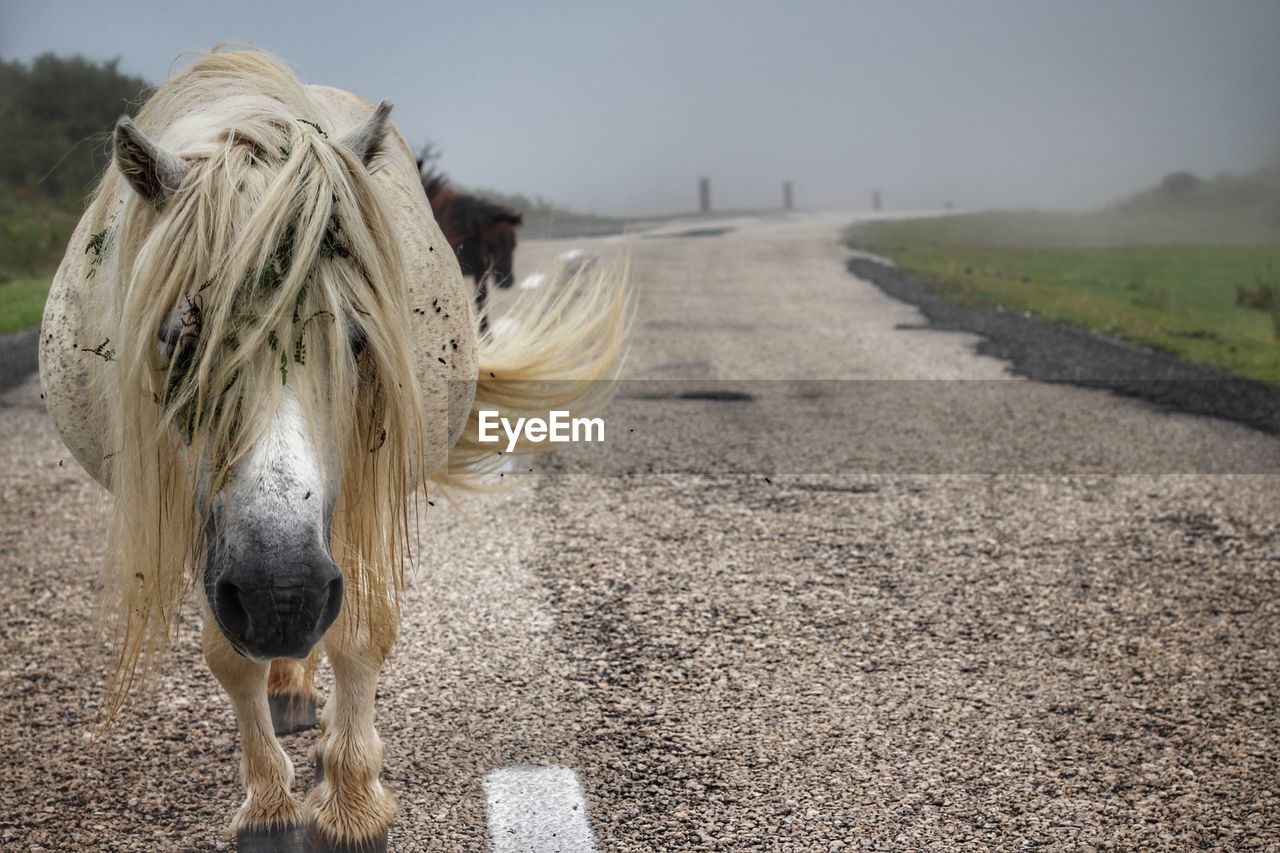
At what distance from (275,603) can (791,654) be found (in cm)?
247

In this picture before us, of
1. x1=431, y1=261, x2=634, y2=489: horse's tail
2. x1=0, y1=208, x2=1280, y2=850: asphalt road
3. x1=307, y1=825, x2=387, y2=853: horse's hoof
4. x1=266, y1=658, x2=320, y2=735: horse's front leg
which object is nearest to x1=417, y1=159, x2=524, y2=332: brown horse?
x1=0, y1=208, x2=1280, y2=850: asphalt road

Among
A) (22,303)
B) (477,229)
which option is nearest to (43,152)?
(22,303)

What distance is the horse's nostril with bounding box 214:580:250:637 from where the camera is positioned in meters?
1.94

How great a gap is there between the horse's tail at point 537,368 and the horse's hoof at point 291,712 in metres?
0.85

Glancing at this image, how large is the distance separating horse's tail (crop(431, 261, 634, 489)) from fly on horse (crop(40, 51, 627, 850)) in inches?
31.5

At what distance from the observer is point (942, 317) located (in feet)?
42.0

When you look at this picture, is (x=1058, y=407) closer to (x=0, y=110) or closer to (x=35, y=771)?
(x=35, y=771)

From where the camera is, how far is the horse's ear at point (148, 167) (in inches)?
79.6

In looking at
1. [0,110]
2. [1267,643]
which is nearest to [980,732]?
[1267,643]

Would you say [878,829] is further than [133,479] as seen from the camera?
Yes

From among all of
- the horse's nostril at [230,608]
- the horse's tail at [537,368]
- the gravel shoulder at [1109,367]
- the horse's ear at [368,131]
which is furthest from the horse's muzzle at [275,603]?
the gravel shoulder at [1109,367]

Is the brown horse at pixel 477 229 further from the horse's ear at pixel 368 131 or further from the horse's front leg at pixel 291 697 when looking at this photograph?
the horse's ear at pixel 368 131

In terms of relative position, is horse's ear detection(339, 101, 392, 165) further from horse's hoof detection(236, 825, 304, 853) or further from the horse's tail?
horse's hoof detection(236, 825, 304, 853)

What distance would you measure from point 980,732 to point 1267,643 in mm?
1426
